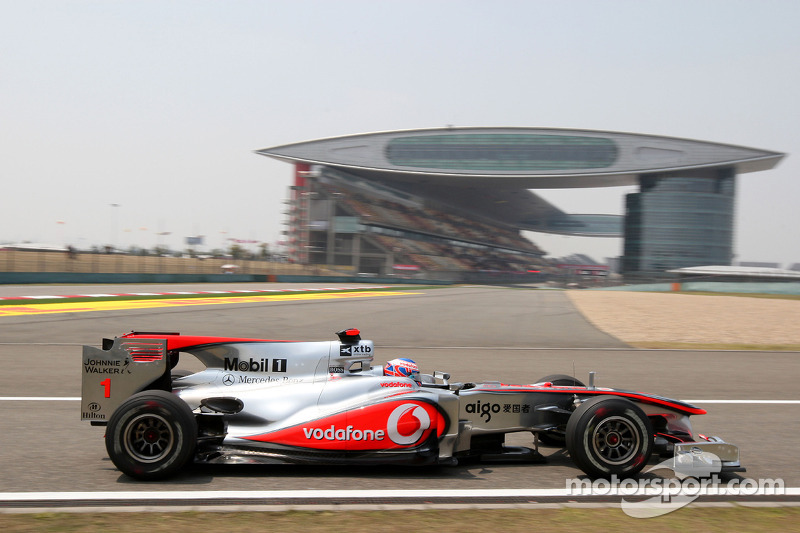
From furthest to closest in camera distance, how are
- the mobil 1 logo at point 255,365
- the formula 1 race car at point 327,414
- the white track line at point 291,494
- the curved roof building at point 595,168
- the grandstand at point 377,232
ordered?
the curved roof building at point 595,168 → the grandstand at point 377,232 → the mobil 1 logo at point 255,365 → the formula 1 race car at point 327,414 → the white track line at point 291,494

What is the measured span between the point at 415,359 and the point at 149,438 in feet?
23.0

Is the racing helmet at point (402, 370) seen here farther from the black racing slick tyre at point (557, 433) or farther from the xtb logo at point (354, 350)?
the black racing slick tyre at point (557, 433)

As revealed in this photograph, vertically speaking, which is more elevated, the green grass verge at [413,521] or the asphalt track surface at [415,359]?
the green grass verge at [413,521]

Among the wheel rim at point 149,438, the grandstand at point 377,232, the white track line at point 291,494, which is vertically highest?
the grandstand at point 377,232

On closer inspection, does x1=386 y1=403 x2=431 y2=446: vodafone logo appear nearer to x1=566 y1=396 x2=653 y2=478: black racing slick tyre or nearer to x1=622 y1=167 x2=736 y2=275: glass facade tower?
x1=566 y1=396 x2=653 y2=478: black racing slick tyre

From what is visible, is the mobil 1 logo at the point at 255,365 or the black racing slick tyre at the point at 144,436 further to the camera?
the mobil 1 logo at the point at 255,365

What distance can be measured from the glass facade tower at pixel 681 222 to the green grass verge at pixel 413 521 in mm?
70544

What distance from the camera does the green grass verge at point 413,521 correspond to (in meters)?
3.51

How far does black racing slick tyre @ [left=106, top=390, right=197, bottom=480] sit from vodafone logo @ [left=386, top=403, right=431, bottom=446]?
1324 millimetres

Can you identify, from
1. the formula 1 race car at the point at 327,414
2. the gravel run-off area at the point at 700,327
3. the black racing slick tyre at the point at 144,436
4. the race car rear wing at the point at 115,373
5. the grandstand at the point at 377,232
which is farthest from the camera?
the grandstand at the point at 377,232

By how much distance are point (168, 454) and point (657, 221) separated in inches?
2891

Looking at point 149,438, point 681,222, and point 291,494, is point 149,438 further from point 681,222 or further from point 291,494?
point 681,222

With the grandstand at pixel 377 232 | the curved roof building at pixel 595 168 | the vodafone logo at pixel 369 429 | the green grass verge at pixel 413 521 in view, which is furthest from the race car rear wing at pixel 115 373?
the curved roof building at pixel 595 168

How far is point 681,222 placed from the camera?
7031 centimetres
